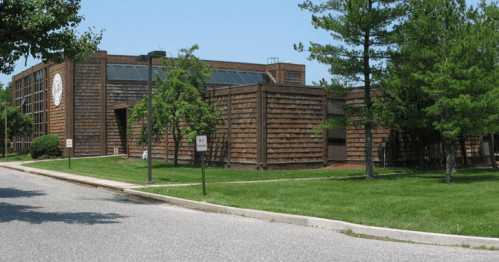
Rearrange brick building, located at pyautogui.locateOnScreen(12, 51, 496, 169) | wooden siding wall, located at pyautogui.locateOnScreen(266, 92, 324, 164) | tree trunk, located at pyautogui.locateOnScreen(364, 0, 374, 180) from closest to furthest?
tree trunk, located at pyautogui.locateOnScreen(364, 0, 374, 180), wooden siding wall, located at pyautogui.locateOnScreen(266, 92, 324, 164), brick building, located at pyautogui.locateOnScreen(12, 51, 496, 169)

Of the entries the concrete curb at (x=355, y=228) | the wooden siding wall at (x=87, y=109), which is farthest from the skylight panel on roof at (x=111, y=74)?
→ the concrete curb at (x=355, y=228)

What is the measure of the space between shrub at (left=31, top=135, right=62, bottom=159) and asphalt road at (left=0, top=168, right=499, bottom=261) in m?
35.6

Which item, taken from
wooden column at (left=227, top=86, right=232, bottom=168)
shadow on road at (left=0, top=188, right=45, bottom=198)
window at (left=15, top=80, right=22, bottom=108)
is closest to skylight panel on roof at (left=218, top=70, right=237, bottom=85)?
wooden column at (left=227, top=86, right=232, bottom=168)

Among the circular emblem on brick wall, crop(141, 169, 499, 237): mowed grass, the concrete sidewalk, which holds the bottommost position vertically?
the concrete sidewalk

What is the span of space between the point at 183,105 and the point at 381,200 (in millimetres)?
18658

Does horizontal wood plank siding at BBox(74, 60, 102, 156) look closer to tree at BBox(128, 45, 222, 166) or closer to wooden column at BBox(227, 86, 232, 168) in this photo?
tree at BBox(128, 45, 222, 166)

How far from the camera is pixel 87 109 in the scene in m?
49.1

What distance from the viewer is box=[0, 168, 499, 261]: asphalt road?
8.12 metres

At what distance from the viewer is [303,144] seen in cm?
3045

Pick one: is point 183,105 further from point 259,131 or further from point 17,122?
point 17,122

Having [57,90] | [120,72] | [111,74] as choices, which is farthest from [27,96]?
[120,72]

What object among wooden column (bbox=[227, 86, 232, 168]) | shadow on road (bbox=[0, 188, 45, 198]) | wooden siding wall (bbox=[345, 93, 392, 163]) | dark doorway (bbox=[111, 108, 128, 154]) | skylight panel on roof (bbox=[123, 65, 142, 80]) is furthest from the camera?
skylight panel on roof (bbox=[123, 65, 142, 80])

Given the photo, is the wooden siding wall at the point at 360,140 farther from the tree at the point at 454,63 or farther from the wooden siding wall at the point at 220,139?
the tree at the point at 454,63

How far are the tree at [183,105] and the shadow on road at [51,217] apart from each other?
56.8 feet
